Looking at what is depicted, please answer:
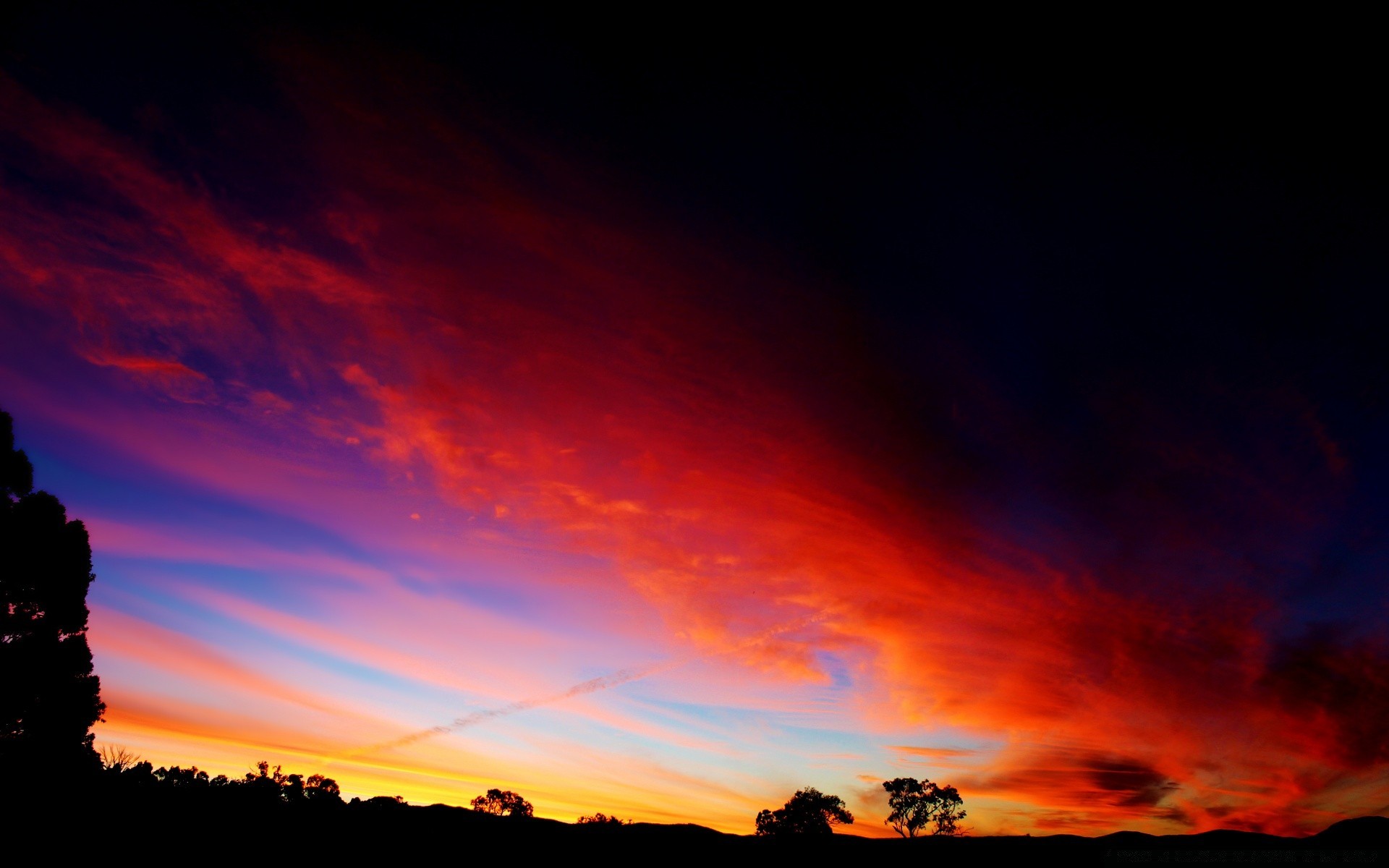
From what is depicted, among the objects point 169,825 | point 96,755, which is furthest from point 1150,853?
point 96,755

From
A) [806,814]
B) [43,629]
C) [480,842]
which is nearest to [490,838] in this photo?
[480,842]

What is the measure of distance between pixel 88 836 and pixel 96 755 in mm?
5698

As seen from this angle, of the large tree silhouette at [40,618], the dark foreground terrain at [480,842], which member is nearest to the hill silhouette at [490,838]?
the dark foreground terrain at [480,842]

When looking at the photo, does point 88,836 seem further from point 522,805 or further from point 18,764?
point 522,805

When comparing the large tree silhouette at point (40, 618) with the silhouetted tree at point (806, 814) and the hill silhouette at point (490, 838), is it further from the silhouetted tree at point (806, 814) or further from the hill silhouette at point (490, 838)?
the silhouetted tree at point (806, 814)

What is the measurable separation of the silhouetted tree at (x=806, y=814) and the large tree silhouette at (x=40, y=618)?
5747cm

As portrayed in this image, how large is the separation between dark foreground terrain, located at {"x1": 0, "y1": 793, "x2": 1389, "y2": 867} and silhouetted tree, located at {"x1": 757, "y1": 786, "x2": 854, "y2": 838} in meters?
38.4

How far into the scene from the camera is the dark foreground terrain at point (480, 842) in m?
12.5

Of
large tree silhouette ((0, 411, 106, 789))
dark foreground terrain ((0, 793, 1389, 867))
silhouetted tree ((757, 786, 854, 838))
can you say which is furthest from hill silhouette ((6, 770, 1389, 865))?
silhouetted tree ((757, 786, 854, 838))

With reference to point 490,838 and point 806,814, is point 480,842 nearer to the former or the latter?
point 490,838

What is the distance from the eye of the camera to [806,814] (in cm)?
5984

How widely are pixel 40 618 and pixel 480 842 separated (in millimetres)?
21156

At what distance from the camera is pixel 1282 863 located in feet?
74.0

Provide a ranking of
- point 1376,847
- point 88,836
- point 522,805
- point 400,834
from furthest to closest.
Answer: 1. point 522,805
2. point 1376,847
3. point 400,834
4. point 88,836
